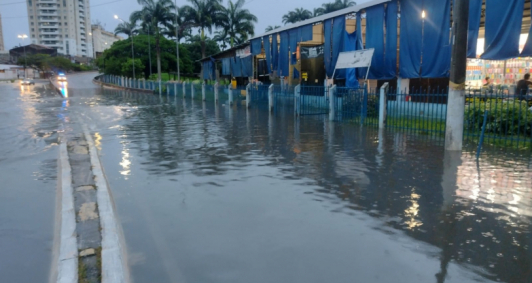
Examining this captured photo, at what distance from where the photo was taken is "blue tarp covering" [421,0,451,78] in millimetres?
13375

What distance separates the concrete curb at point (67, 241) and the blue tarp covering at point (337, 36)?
1372cm

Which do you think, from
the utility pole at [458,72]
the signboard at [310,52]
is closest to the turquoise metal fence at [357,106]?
the utility pole at [458,72]

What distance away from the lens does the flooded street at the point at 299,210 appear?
13.6 ft

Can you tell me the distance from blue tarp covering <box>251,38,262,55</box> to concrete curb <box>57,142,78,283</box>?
20244 mm

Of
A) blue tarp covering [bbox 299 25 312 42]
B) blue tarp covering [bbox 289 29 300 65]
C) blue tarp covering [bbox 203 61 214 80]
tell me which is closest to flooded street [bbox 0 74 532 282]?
blue tarp covering [bbox 299 25 312 42]

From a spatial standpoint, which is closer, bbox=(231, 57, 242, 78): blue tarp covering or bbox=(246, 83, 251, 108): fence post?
bbox=(246, 83, 251, 108): fence post

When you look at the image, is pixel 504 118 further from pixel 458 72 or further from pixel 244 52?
pixel 244 52

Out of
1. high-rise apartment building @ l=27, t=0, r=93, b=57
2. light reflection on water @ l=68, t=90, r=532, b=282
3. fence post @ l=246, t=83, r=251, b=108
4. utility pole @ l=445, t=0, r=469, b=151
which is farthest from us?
high-rise apartment building @ l=27, t=0, r=93, b=57

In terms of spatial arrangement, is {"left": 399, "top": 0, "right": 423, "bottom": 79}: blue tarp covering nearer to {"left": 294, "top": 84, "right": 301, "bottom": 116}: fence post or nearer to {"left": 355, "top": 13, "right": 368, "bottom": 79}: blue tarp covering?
{"left": 355, "top": 13, "right": 368, "bottom": 79}: blue tarp covering

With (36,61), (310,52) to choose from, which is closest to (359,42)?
(310,52)

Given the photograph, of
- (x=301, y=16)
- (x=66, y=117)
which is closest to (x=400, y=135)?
(x=66, y=117)

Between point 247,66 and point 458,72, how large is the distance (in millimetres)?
22314

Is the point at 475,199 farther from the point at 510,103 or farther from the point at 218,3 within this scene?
the point at 218,3

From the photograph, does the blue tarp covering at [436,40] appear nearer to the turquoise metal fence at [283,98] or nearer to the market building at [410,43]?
the market building at [410,43]
